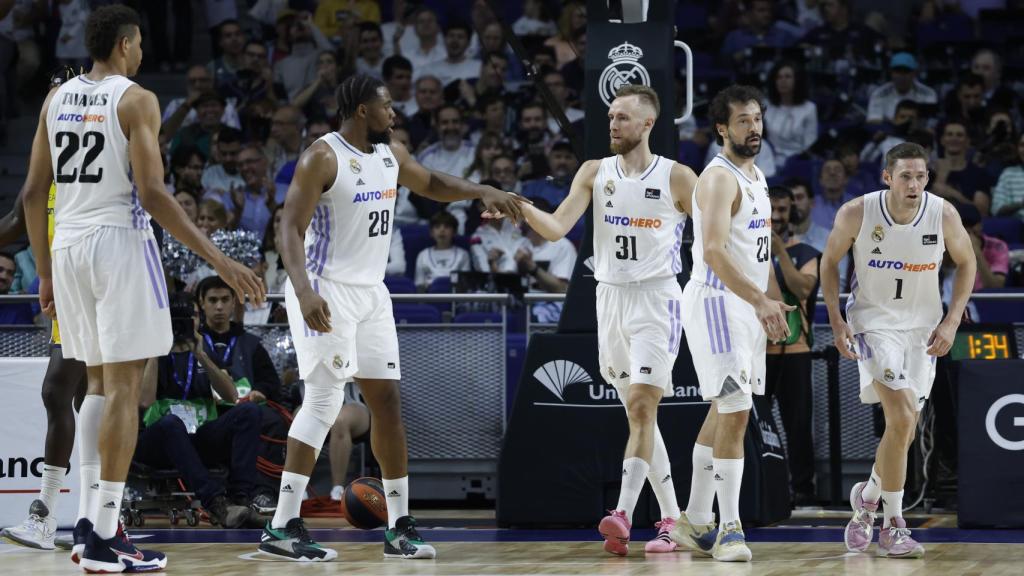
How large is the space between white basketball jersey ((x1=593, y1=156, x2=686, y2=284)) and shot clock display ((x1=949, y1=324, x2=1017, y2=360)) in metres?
3.05

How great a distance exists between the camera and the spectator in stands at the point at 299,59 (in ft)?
50.5

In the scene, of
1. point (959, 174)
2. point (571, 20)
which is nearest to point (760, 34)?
point (571, 20)

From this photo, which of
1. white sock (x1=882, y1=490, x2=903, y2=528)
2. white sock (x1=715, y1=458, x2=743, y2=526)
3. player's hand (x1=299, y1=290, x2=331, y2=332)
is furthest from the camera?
white sock (x1=882, y1=490, x2=903, y2=528)

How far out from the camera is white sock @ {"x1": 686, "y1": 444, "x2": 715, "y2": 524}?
7504mm

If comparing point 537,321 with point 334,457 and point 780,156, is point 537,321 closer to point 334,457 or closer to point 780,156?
point 334,457

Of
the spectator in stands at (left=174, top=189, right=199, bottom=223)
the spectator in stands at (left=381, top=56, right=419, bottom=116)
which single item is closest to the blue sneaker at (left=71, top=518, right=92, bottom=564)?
the spectator in stands at (left=174, top=189, right=199, bottom=223)

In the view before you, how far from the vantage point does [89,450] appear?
22.2 feet

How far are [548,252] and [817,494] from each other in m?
3.09

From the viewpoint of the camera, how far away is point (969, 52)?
51.0 ft

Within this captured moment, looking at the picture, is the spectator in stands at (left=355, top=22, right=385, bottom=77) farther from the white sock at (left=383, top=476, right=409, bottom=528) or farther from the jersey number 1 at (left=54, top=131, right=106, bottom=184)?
the jersey number 1 at (left=54, top=131, right=106, bottom=184)

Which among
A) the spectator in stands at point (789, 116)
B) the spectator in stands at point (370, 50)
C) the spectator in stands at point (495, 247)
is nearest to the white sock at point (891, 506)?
the spectator in stands at point (495, 247)

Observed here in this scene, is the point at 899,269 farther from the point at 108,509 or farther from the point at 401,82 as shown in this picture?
the point at 401,82

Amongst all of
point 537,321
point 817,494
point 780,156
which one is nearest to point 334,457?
point 537,321

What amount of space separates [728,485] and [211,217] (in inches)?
233
